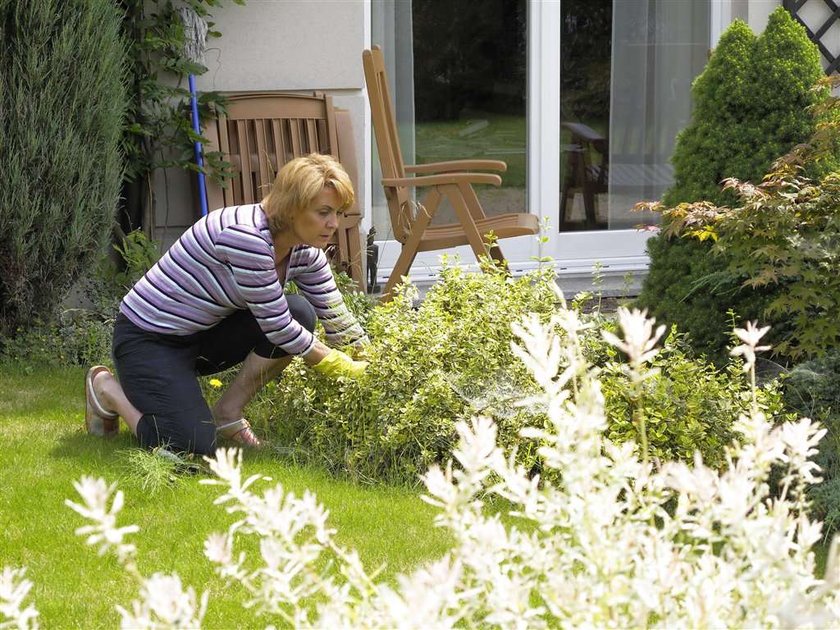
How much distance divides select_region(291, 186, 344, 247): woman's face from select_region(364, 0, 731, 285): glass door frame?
325 centimetres

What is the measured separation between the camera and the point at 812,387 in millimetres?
4219

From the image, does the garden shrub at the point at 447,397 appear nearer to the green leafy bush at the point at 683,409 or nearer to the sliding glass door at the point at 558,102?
the green leafy bush at the point at 683,409

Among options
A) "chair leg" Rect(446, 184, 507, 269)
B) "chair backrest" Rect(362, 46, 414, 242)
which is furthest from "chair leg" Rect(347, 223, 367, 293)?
"chair leg" Rect(446, 184, 507, 269)

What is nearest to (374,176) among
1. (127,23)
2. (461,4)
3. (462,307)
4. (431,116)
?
(431,116)

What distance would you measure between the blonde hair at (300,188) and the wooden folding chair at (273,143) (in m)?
2.50

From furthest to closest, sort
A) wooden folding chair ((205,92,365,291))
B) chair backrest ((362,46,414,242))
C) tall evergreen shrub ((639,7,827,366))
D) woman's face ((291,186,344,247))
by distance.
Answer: wooden folding chair ((205,92,365,291)) → chair backrest ((362,46,414,242)) → tall evergreen shrub ((639,7,827,366)) → woman's face ((291,186,344,247))

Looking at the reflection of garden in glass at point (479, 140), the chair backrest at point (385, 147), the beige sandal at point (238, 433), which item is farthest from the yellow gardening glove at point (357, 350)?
the reflection of garden in glass at point (479, 140)

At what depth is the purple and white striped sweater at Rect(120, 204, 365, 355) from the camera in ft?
12.7

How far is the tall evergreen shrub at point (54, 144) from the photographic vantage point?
5.23 meters

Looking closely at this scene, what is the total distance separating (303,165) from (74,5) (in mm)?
2051

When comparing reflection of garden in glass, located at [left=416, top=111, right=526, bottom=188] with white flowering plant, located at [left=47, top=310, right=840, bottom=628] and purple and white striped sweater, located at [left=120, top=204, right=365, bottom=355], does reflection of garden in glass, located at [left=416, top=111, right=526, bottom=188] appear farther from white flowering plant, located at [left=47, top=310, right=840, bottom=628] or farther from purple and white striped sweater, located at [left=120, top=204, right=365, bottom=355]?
white flowering plant, located at [left=47, top=310, right=840, bottom=628]

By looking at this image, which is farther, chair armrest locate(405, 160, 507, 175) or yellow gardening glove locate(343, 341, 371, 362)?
chair armrest locate(405, 160, 507, 175)

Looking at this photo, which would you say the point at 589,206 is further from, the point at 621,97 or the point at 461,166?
the point at 461,166

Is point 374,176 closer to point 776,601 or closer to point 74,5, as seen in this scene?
point 74,5
